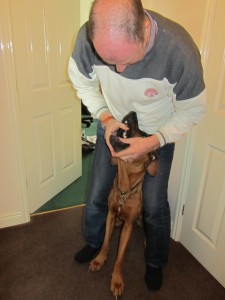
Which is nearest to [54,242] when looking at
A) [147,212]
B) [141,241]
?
[141,241]

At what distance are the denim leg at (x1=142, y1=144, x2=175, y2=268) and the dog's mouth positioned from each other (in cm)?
22

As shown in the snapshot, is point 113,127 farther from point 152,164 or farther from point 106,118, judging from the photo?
point 152,164

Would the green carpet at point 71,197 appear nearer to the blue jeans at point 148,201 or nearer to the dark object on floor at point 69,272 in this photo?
the dark object on floor at point 69,272

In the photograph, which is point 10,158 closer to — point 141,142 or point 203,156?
point 141,142

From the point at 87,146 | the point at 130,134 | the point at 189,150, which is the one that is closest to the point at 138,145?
the point at 130,134

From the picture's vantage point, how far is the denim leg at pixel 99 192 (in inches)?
57.6

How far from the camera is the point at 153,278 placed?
5.00 ft

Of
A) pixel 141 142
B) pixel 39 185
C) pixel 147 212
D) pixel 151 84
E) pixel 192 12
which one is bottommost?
pixel 39 185

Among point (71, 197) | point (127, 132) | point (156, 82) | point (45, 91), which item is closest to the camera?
point (156, 82)

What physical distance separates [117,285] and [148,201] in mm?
535

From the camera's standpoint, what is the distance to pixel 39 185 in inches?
85.9

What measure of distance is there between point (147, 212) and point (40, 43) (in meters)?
1.45

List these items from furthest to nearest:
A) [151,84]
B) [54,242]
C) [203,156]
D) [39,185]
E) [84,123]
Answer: [84,123] → [39,185] → [54,242] → [203,156] → [151,84]

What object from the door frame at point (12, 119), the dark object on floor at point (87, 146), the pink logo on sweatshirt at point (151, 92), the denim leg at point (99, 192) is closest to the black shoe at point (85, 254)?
the denim leg at point (99, 192)
